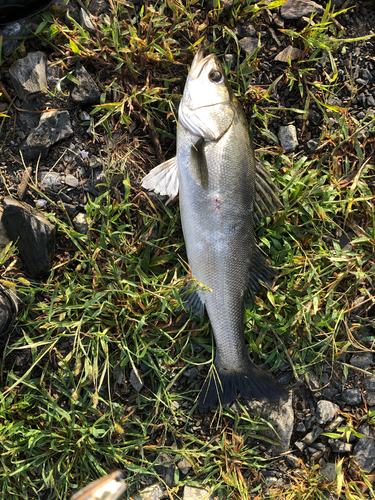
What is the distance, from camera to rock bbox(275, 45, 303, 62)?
3.25 metres

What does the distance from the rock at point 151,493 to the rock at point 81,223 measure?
2061 millimetres

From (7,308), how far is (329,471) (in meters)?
2.85

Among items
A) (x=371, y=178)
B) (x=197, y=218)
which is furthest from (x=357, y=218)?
(x=197, y=218)

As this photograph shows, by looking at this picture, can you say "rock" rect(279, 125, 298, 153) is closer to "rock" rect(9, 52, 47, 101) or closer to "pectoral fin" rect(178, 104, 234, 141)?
"pectoral fin" rect(178, 104, 234, 141)

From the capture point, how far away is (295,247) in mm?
3199

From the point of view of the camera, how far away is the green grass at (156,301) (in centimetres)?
Answer: 291

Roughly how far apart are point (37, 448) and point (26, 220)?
172 cm

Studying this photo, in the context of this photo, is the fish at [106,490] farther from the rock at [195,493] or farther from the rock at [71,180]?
the rock at [71,180]

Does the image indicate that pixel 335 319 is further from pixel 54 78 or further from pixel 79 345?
pixel 54 78

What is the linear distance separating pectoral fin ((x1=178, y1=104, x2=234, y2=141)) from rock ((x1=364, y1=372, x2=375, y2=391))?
233cm

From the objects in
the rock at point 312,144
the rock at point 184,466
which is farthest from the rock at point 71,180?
the rock at point 184,466

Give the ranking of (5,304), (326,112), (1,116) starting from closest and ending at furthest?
(5,304), (1,116), (326,112)

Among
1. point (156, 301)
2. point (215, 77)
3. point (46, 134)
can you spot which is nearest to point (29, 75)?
point (46, 134)

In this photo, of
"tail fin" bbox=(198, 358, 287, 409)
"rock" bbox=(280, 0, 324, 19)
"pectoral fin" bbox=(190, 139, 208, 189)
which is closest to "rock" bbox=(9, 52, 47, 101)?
"pectoral fin" bbox=(190, 139, 208, 189)
